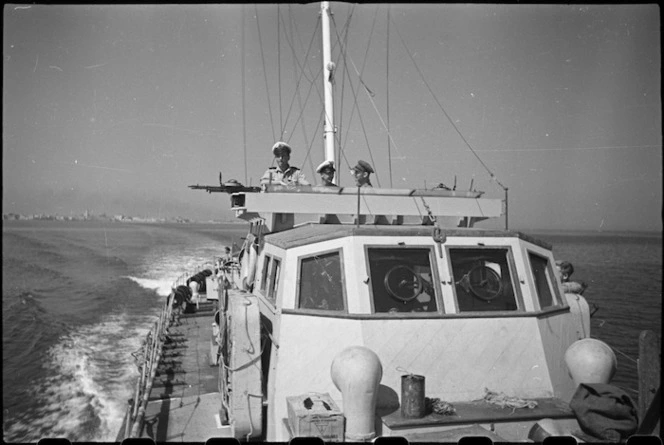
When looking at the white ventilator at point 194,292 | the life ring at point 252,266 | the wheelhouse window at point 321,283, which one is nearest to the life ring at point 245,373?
the wheelhouse window at point 321,283

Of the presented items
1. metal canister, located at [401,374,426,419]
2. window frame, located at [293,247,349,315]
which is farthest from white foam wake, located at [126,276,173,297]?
metal canister, located at [401,374,426,419]

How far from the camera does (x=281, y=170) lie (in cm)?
988

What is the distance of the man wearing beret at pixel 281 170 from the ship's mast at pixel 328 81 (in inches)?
60.2

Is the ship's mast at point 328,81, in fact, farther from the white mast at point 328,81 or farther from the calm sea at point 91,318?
the calm sea at point 91,318

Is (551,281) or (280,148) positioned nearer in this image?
(551,281)

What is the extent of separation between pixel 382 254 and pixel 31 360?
1605 centimetres

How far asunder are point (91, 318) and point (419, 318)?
2081cm

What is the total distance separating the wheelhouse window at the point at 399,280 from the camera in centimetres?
578

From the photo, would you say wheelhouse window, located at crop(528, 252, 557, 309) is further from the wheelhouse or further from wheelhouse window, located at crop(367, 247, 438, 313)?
wheelhouse window, located at crop(367, 247, 438, 313)

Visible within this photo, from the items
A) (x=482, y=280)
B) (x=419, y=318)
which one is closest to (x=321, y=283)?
(x=419, y=318)

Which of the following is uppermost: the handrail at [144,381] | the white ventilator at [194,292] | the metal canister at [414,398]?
the metal canister at [414,398]

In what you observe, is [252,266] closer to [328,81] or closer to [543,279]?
[543,279]

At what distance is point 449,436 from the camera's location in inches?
189

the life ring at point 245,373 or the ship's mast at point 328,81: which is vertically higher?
the ship's mast at point 328,81
